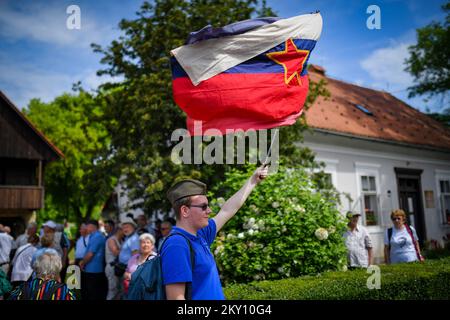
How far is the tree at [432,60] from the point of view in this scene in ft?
71.3

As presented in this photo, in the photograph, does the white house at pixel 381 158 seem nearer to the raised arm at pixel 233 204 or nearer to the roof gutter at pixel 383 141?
the roof gutter at pixel 383 141

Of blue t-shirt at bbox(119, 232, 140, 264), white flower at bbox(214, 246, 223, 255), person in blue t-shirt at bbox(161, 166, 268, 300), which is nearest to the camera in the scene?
person in blue t-shirt at bbox(161, 166, 268, 300)

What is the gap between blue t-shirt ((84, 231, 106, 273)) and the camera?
8695 millimetres

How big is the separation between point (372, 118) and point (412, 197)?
4219mm

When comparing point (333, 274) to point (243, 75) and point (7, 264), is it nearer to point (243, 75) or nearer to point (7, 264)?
point (243, 75)

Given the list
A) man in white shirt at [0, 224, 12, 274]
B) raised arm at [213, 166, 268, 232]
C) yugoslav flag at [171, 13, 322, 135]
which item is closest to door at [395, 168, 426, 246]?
yugoslav flag at [171, 13, 322, 135]

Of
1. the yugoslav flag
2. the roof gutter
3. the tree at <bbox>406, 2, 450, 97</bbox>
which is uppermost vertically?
the tree at <bbox>406, 2, 450, 97</bbox>

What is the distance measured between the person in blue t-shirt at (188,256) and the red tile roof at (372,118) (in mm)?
12754

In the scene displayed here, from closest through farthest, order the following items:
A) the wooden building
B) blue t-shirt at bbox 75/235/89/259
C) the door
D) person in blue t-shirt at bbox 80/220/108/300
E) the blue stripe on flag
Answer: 1. the blue stripe on flag
2. person in blue t-shirt at bbox 80/220/108/300
3. blue t-shirt at bbox 75/235/89/259
4. the door
5. the wooden building

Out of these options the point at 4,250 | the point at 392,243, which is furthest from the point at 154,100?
the point at 392,243

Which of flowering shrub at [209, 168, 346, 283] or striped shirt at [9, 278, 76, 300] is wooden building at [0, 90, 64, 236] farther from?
striped shirt at [9, 278, 76, 300]

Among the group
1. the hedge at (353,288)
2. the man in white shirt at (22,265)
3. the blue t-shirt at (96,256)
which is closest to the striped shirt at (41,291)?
the hedge at (353,288)

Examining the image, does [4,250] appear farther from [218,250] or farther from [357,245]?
[357,245]

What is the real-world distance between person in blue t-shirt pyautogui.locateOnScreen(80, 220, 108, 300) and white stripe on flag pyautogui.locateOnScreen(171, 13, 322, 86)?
17.1 feet
